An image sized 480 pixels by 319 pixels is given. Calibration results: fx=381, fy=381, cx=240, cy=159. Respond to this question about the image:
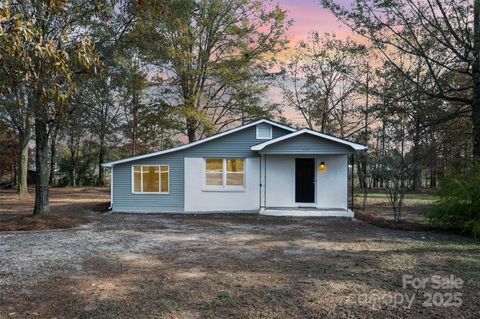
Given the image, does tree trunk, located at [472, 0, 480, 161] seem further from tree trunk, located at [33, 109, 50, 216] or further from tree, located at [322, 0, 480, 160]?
tree trunk, located at [33, 109, 50, 216]

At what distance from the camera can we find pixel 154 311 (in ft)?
14.7

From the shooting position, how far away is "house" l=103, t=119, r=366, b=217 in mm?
15938

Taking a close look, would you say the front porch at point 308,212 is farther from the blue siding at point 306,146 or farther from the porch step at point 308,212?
the blue siding at point 306,146

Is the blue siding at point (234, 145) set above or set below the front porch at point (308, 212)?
above

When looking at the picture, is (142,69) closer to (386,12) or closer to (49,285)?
(386,12)

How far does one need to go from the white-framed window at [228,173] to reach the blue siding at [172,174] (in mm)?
386

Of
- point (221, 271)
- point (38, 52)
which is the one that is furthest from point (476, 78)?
point (38, 52)

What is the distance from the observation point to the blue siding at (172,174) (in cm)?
1638

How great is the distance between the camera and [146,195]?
16.5 metres

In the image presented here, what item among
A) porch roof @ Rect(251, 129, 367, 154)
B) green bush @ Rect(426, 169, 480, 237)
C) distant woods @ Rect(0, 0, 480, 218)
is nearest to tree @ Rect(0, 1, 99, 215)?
distant woods @ Rect(0, 0, 480, 218)

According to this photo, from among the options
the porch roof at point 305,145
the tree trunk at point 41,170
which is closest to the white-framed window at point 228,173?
the porch roof at point 305,145

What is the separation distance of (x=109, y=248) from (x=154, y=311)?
14.4 ft

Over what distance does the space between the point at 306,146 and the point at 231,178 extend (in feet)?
11.5

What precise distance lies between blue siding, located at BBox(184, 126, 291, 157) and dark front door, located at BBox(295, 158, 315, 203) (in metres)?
1.51
